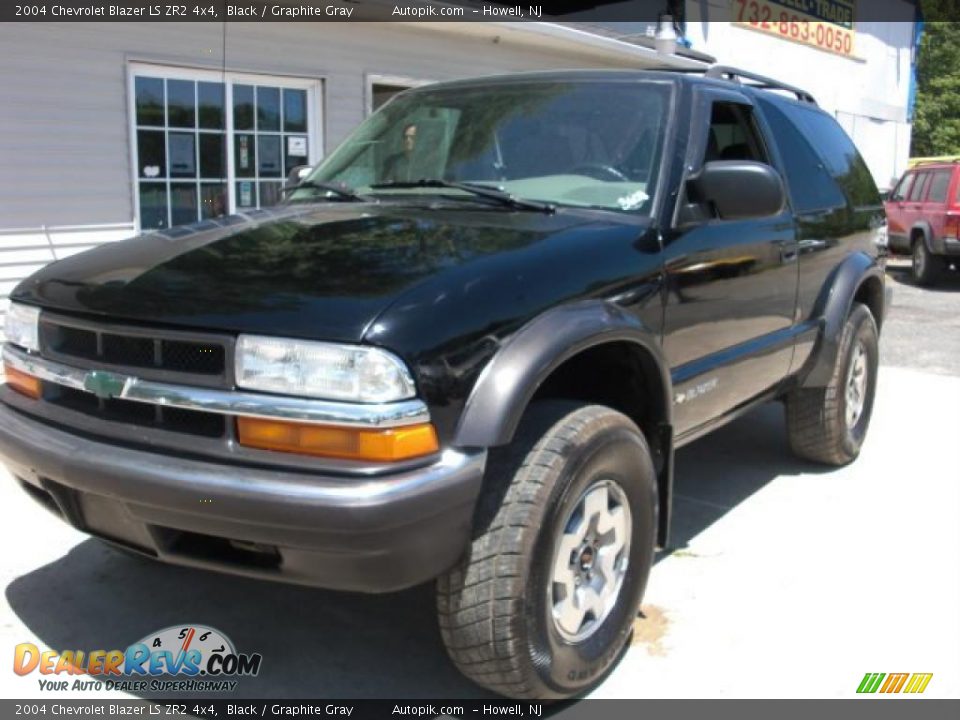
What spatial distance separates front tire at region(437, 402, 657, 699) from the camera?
2625 millimetres

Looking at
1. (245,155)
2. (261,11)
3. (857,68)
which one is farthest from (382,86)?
(857,68)

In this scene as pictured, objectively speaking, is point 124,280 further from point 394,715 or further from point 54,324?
point 394,715

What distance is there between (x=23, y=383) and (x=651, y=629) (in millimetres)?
2323

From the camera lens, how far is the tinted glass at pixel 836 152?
16.5 ft

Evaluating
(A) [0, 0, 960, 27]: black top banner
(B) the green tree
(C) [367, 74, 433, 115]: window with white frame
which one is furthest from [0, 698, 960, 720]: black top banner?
(B) the green tree

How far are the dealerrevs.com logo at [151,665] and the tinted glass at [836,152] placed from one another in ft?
12.0

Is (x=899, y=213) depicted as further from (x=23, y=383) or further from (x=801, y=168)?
(x=23, y=383)

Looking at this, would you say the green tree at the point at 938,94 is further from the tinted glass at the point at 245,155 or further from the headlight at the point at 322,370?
the headlight at the point at 322,370

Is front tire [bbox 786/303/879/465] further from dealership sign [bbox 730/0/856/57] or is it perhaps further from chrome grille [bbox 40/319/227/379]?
dealership sign [bbox 730/0/856/57]

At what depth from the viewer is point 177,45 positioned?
A: 26.4 feet

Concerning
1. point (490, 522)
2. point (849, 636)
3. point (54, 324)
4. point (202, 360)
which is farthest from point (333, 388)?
point (849, 636)

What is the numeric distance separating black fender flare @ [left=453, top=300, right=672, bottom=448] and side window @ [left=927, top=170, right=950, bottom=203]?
1334cm

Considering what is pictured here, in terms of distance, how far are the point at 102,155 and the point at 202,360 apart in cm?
584

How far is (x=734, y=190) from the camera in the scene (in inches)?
137
